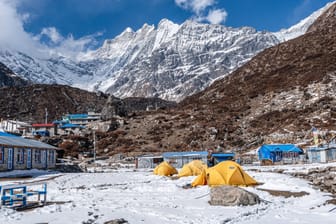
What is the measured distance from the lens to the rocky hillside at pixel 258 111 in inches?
2598

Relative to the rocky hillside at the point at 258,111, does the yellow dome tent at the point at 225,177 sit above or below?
below

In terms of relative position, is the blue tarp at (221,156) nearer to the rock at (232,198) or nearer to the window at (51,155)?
the window at (51,155)

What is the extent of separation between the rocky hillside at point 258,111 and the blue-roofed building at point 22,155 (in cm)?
2524

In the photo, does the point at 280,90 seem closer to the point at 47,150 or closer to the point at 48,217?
the point at 47,150

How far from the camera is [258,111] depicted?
78375 mm

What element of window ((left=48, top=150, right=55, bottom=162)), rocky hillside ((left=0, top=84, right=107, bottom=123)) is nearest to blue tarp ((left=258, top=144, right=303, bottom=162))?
window ((left=48, top=150, right=55, bottom=162))

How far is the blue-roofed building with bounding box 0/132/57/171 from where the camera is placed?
3400cm

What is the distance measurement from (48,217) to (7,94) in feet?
537

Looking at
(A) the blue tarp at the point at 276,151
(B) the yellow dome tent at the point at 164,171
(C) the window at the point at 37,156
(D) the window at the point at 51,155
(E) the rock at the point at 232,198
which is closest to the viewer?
(E) the rock at the point at 232,198

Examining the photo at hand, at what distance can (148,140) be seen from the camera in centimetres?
7412

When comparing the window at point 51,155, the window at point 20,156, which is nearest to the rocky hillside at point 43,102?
the window at point 51,155

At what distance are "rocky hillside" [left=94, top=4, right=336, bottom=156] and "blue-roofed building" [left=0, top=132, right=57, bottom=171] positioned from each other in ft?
82.8

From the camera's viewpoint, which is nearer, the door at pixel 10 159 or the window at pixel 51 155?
the door at pixel 10 159

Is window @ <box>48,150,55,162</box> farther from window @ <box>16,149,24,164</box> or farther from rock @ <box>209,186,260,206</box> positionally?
rock @ <box>209,186,260,206</box>
